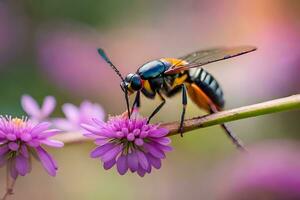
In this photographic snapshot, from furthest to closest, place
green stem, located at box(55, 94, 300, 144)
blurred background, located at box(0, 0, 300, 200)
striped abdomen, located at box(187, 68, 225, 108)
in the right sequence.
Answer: blurred background, located at box(0, 0, 300, 200)
striped abdomen, located at box(187, 68, 225, 108)
green stem, located at box(55, 94, 300, 144)

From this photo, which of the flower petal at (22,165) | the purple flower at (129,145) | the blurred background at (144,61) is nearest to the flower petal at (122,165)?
the purple flower at (129,145)

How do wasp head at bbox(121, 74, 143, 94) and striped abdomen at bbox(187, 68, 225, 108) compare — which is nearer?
wasp head at bbox(121, 74, 143, 94)

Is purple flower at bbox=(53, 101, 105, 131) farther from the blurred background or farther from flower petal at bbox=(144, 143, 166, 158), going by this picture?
the blurred background

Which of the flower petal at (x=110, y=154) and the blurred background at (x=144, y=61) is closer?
the flower petal at (x=110, y=154)

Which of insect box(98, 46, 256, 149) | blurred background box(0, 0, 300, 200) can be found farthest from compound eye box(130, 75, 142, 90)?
blurred background box(0, 0, 300, 200)

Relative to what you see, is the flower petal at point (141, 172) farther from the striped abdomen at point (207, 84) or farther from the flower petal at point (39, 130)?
the striped abdomen at point (207, 84)

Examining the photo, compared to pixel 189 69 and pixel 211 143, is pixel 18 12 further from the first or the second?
pixel 189 69
